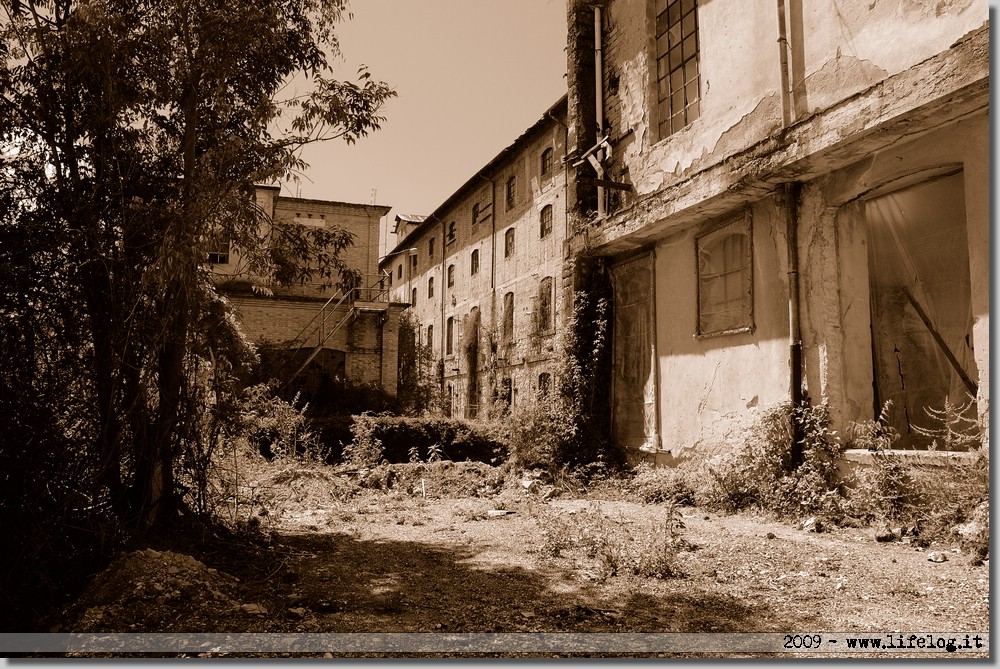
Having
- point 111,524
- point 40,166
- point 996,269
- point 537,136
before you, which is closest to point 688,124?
point 996,269

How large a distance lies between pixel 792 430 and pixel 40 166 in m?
7.38

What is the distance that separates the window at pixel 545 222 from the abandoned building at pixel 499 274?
31 millimetres

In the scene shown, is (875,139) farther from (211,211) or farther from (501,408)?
(501,408)

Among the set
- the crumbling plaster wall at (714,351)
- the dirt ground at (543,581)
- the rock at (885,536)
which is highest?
the crumbling plaster wall at (714,351)

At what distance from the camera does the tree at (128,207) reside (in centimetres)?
457

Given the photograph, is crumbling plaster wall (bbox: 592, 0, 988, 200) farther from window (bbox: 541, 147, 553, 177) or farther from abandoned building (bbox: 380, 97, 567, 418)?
window (bbox: 541, 147, 553, 177)

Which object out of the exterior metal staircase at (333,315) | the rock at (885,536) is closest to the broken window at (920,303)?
the rock at (885,536)

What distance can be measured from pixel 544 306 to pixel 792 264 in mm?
13174

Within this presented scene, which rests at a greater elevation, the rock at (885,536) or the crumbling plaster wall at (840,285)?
the crumbling plaster wall at (840,285)

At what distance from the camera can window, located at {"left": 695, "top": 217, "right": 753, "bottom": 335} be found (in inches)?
344

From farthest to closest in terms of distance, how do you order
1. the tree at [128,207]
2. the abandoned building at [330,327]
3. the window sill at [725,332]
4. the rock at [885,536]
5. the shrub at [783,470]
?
1. the abandoned building at [330,327]
2. the window sill at [725,332]
3. the shrub at [783,470]
4. the rock at [885,536]
5. the tree at [128,207]

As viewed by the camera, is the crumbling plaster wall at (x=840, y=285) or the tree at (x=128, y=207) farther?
the crumbling plaster wall at (x=840, y=285)

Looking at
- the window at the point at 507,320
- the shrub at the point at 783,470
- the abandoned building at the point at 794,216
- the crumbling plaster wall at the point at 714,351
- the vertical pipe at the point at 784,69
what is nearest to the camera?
the abandoned building at the point at 794,216

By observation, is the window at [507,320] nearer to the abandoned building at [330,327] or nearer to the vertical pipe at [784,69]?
the abandoned building at [330,327]
